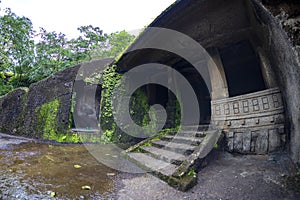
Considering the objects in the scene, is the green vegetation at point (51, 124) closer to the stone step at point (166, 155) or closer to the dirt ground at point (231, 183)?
the stone step at point (166, 155)

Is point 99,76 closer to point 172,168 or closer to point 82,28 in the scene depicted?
point 172,168

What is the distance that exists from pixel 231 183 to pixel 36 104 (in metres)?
10.6

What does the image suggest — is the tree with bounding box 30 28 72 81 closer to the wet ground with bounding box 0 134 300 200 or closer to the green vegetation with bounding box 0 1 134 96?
the green vegetation with bounding box 0 1 134 96

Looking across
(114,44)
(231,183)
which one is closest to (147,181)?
(231,183)

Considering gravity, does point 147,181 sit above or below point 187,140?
below

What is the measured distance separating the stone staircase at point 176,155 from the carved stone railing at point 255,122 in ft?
1.26

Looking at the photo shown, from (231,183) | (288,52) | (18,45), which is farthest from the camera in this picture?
(18,45)

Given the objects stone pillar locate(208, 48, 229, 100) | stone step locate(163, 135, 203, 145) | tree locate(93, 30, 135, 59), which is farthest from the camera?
tree locate(93, 30, 135, 59)

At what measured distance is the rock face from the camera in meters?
8.44

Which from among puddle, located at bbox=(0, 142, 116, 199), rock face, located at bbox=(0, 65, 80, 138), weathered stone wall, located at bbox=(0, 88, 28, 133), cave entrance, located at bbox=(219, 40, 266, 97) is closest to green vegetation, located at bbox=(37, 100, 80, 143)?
rock face, located at bbox=(0, 65, 80, 138)

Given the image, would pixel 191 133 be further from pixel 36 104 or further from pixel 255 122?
pixel 36 104

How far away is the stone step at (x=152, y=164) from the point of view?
3295 millimetres

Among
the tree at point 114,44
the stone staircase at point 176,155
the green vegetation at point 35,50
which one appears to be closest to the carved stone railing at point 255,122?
the stone staircase at point 176,155

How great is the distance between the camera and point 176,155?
387 cm
